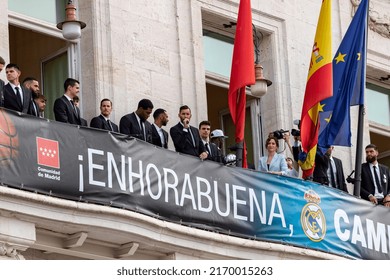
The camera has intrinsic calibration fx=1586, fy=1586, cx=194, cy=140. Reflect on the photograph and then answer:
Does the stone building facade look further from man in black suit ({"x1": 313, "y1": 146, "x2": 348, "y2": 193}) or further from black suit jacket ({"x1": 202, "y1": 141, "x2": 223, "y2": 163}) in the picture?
man in black suit ({"x1": 313, "y1": 146, "x2": 348, "y2": 193})

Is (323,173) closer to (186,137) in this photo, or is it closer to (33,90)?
(186,137)

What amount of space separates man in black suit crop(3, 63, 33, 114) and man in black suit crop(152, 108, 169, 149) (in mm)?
2735

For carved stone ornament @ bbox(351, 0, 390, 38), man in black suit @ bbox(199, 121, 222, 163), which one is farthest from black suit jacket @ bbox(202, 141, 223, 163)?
carved stone ornament @ bbox(351, 0, 390, 38)

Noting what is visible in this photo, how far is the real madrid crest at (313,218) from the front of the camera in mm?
23719

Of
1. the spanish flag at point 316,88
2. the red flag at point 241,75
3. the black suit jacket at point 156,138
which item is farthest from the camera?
the spanish flag at point 316,88

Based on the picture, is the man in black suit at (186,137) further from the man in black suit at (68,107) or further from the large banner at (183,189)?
the man in black suit at (68,107)

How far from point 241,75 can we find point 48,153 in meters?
5.11

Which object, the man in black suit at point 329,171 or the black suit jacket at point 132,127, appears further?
the man in black suit at point 329,171

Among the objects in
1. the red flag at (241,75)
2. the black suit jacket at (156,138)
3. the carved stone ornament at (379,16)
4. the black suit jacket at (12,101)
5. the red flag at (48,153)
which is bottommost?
the red flag at (48,153)

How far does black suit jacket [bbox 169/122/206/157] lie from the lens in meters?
23.4

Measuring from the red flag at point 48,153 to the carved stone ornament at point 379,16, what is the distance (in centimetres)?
1078

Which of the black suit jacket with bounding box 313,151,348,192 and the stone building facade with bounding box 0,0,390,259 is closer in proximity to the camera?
the stone building facade with bounding box 0,0,390,259

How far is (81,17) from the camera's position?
2470 centimetres

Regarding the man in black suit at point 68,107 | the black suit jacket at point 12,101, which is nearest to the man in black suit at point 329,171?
the man in black suit at point 68,107
